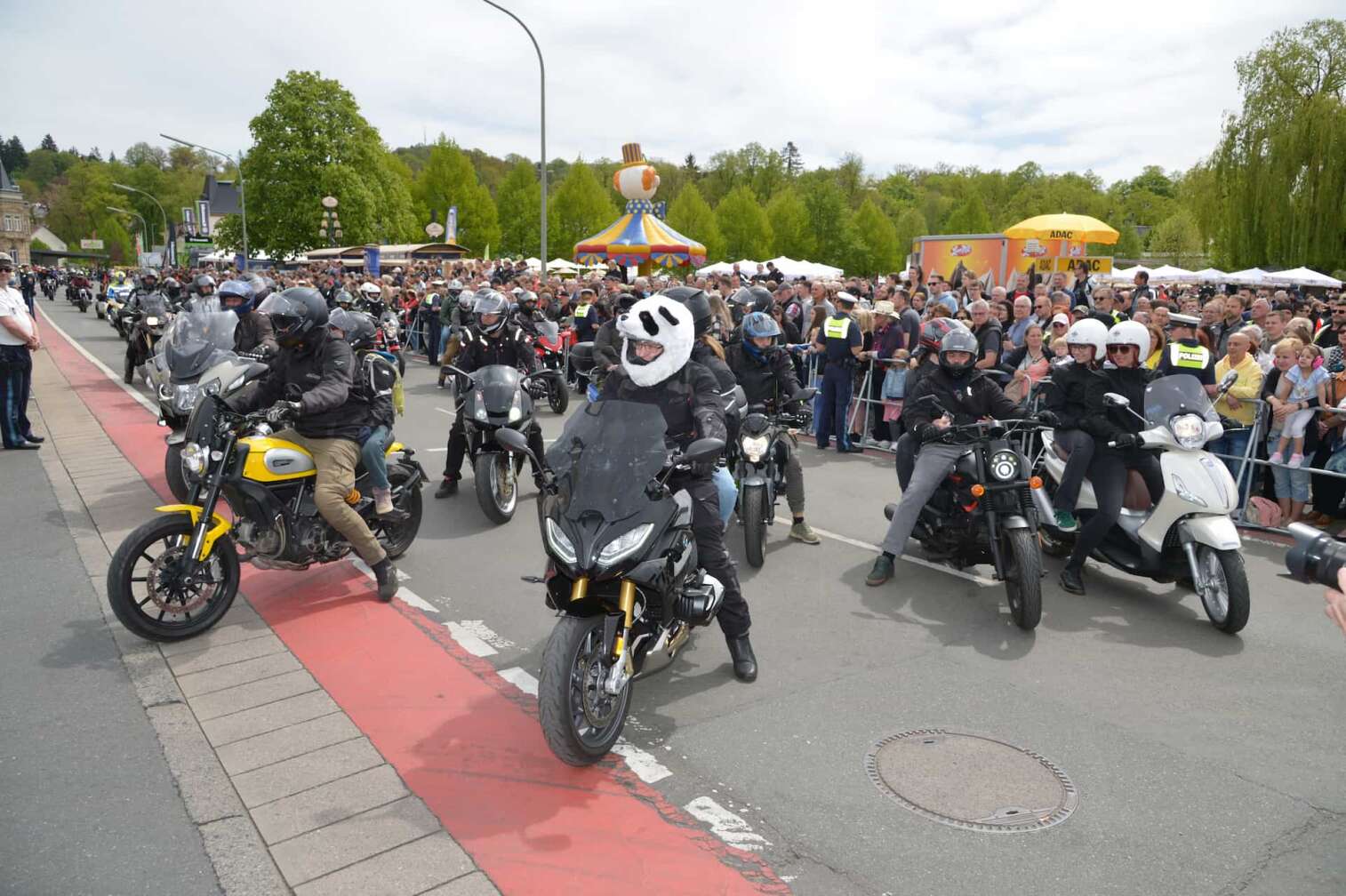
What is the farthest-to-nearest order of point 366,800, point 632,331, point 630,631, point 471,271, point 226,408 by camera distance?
1. point 471,271
2. point 226,408
3. point 632,331
4. point 630,631
5. point 366,800

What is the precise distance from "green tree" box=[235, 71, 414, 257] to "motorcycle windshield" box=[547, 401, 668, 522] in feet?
181

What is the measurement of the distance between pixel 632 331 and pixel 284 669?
2573 mm

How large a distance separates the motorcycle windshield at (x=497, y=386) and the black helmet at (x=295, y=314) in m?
2.33

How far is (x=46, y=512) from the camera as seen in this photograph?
313 inches

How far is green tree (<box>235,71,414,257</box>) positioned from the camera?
5403 centimetres

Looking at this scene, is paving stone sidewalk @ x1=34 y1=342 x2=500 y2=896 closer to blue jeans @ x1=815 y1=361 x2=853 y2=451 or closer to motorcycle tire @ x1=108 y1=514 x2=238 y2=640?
motorcycle tire @ x1=108 y1=514 x2=238 y2=640

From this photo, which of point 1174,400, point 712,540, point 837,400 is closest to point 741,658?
point 712,540

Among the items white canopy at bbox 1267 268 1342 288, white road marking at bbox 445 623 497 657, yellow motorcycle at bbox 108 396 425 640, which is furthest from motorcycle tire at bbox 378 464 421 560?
white canopy at bbox 1267 268 1342 288

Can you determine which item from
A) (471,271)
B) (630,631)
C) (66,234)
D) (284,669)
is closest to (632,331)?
(630,631)

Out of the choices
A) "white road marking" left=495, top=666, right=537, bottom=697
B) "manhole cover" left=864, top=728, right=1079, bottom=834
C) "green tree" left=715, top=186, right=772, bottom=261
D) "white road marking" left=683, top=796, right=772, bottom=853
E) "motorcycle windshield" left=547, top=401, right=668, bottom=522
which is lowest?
"white road marking" left=495, top=666, right=537, bottom=697

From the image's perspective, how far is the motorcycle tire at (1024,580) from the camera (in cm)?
551

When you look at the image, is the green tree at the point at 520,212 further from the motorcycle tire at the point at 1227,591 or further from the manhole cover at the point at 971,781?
the manhole cover at the point at 971,781

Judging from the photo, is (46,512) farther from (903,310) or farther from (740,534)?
(903,310)

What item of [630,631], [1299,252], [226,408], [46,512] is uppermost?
[1299,252]
